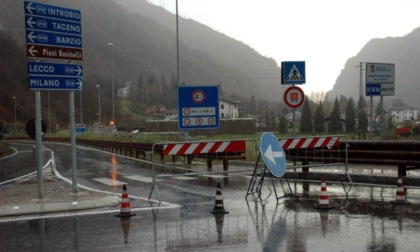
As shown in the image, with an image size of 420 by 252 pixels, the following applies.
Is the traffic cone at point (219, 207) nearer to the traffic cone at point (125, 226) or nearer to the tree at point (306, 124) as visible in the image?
the traffic cone at point (125, 226)

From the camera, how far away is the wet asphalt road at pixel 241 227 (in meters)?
6.91

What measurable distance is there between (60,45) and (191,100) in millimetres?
5615

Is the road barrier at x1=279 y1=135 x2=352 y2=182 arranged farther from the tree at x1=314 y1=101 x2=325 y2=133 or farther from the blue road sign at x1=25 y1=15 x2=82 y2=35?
the tree at x1=314 y1=101 x2=325 y2=133

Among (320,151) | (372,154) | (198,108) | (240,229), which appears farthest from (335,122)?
(240,229)

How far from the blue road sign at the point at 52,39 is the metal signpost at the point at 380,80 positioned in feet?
31.1

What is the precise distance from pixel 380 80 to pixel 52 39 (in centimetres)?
1082

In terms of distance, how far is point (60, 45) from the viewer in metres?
11.7

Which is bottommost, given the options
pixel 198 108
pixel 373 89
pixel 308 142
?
pixel 308 142

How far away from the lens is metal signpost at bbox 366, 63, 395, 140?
15594 millimetres

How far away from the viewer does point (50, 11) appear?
11609mm

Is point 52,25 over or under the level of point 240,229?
over

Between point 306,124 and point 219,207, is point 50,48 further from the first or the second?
point 306,124

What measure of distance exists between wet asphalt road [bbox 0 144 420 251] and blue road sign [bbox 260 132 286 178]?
0.72 metres

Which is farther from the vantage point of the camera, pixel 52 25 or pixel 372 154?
pixel 372 154
